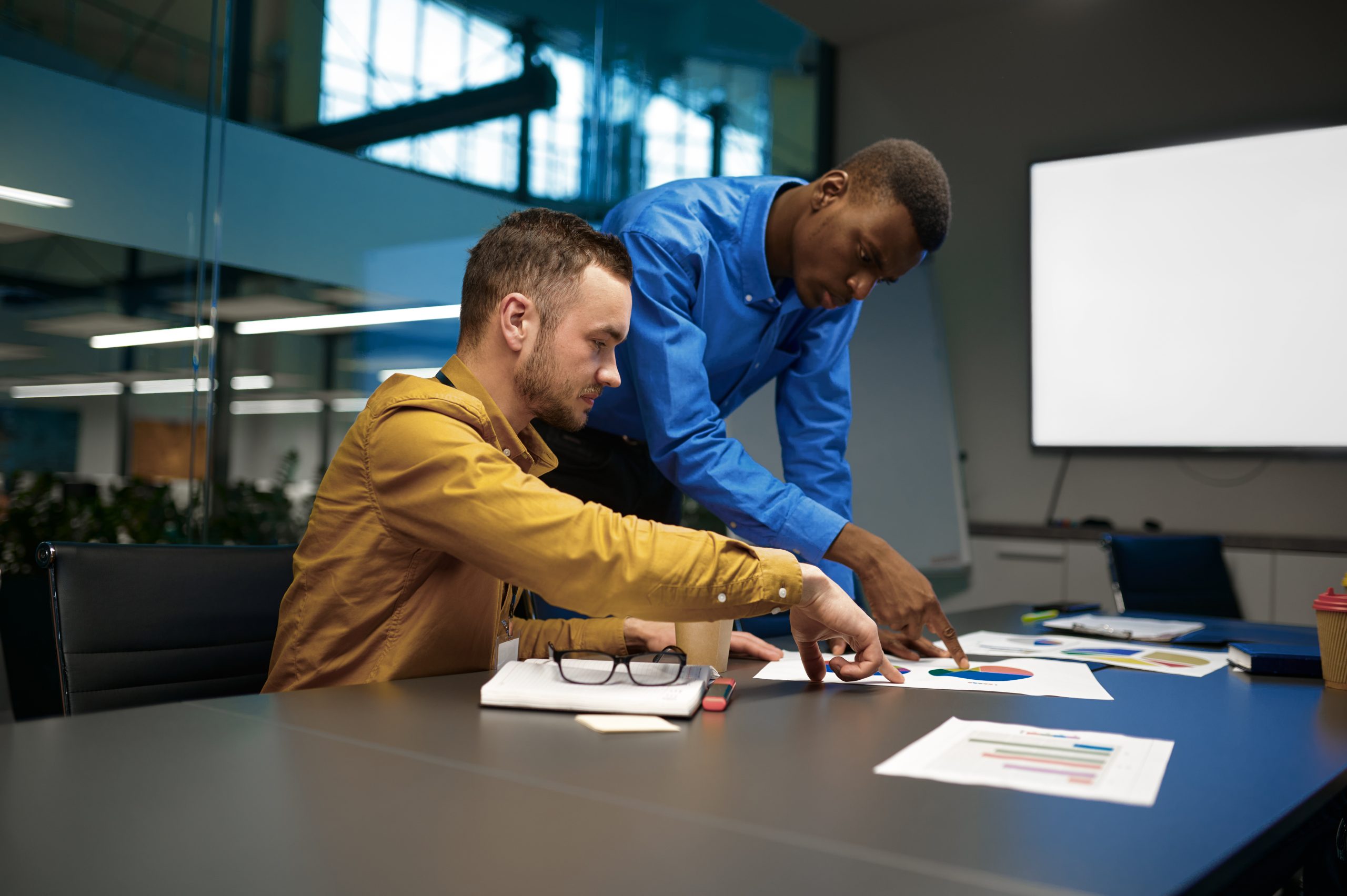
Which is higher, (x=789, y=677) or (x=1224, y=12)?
(x=1224, y=12)

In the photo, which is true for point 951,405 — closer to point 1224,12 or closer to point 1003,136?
point 1003,136

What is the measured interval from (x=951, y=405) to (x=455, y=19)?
280cm

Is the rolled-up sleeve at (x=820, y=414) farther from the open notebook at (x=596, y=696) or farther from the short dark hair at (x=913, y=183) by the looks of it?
the open notebook at (x=596, y=696)

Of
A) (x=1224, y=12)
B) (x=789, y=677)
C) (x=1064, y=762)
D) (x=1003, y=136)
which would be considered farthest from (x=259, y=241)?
(x=1224, y=12)

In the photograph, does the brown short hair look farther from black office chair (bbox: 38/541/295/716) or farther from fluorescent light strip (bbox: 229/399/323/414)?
fluorescent light strip (bbox: 229/399/323/414)

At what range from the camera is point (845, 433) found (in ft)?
6.75

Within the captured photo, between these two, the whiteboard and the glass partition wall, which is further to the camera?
the whiteboard

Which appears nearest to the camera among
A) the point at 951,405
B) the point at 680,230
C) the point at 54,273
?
the point at 680,230

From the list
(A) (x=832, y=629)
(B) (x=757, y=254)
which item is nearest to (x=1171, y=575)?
(B) (x=757, y=254)

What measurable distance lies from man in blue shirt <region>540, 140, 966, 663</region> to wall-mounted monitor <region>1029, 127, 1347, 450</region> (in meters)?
2.89

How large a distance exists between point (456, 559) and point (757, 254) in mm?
899

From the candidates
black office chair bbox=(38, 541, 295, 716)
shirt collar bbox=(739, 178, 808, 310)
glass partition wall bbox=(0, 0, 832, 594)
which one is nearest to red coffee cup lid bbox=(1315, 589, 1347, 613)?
shirt collar bbox=(739, 178, 808, 310)

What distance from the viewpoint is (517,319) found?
1.34m

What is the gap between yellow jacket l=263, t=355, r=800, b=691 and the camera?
1040mm
